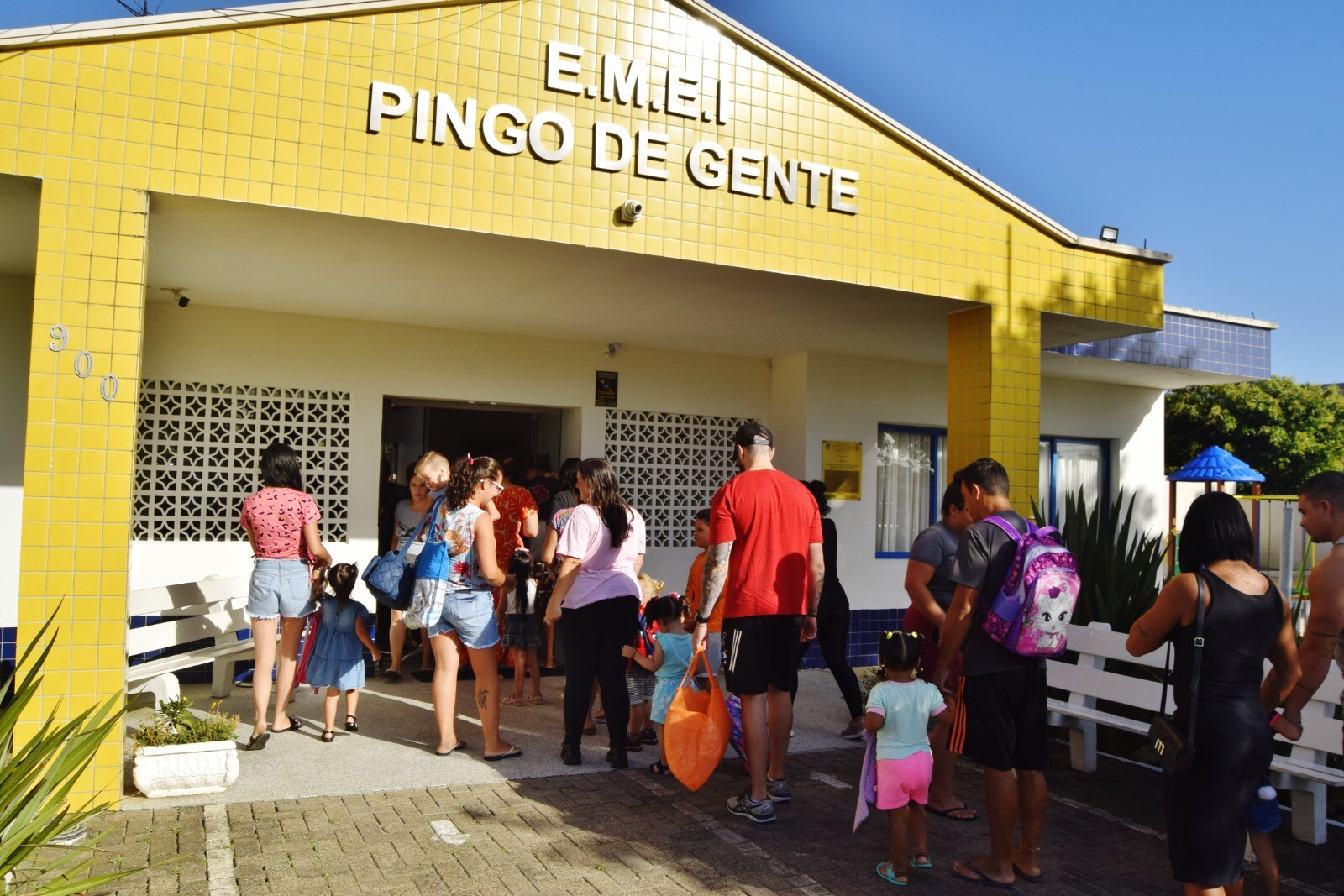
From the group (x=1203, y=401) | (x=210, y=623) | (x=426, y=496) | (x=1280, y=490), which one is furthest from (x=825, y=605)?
(x=1280, y=490)

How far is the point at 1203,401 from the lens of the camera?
20.6m

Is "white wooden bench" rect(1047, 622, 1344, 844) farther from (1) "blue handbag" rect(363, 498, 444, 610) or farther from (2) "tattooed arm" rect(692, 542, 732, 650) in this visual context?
(1) "blue handbag" rect(363, 498, 444, 610)

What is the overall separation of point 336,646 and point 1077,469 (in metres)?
8.70

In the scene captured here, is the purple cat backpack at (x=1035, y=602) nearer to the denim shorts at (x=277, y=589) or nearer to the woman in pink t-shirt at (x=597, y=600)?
the woman in pink t-shirt at (x=597, y=600)

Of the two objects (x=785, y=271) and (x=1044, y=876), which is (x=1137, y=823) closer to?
(x=1044, y=876)

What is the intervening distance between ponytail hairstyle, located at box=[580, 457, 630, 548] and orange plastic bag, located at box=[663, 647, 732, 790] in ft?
3.16

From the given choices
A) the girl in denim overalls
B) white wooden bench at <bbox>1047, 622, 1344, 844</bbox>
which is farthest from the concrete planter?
white wooden bench at <bbox>1047, 622, 1344, 844</bbox>

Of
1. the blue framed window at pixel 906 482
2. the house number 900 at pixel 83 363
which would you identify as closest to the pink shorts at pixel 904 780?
the house number 900 at pixel 83 363

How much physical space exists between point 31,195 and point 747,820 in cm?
475

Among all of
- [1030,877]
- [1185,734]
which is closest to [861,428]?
[1030,877]

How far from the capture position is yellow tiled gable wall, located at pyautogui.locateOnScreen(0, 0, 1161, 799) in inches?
182

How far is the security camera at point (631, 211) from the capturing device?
5.67 m

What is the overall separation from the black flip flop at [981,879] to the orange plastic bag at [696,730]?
122cm

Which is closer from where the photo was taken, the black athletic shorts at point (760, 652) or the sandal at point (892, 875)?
the sandal at point (892, 875)
